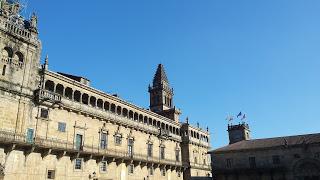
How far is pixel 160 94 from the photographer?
6794cm

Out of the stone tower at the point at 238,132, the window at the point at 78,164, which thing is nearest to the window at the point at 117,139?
the window at the point at 78,164

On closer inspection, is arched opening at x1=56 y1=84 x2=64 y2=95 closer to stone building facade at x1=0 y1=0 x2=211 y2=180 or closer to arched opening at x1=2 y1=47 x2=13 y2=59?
stone building facade at x1=0 y1=0 x2=211 y2=180

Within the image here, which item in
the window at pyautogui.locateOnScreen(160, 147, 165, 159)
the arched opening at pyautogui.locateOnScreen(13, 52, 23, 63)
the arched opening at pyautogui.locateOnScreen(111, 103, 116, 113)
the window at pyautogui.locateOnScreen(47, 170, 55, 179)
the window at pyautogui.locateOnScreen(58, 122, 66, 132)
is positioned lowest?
the window at pyautogui.locateOnScreen(47, 170, 55, 179)

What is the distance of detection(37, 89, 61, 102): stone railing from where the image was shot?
3293cm

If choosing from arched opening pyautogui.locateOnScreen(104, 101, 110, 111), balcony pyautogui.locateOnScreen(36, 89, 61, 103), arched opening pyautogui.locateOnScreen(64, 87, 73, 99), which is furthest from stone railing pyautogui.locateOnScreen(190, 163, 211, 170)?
balcony pyautogui.locateOnScreen(36, 89, 61, 103)

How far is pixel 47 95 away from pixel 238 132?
5302cm

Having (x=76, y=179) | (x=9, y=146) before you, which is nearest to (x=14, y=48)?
(x=9, y=146)

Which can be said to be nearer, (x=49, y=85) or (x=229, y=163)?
(x=49, y=85)

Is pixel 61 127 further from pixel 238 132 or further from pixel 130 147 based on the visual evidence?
pixel 238 132

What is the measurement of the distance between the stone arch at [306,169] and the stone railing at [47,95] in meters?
38.8

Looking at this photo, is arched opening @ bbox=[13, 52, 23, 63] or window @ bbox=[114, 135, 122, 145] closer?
arched opening @ bbox=[13, 52, 23, 63]

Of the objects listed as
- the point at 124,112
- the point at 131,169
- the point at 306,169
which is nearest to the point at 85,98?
the point at 124,112

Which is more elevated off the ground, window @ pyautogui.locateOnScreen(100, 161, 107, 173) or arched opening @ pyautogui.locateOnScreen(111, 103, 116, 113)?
arched opening @ pyautogui.locateOnScreen(111, 103, 116, 113)

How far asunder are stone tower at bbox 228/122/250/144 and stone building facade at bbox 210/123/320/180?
1385cm
